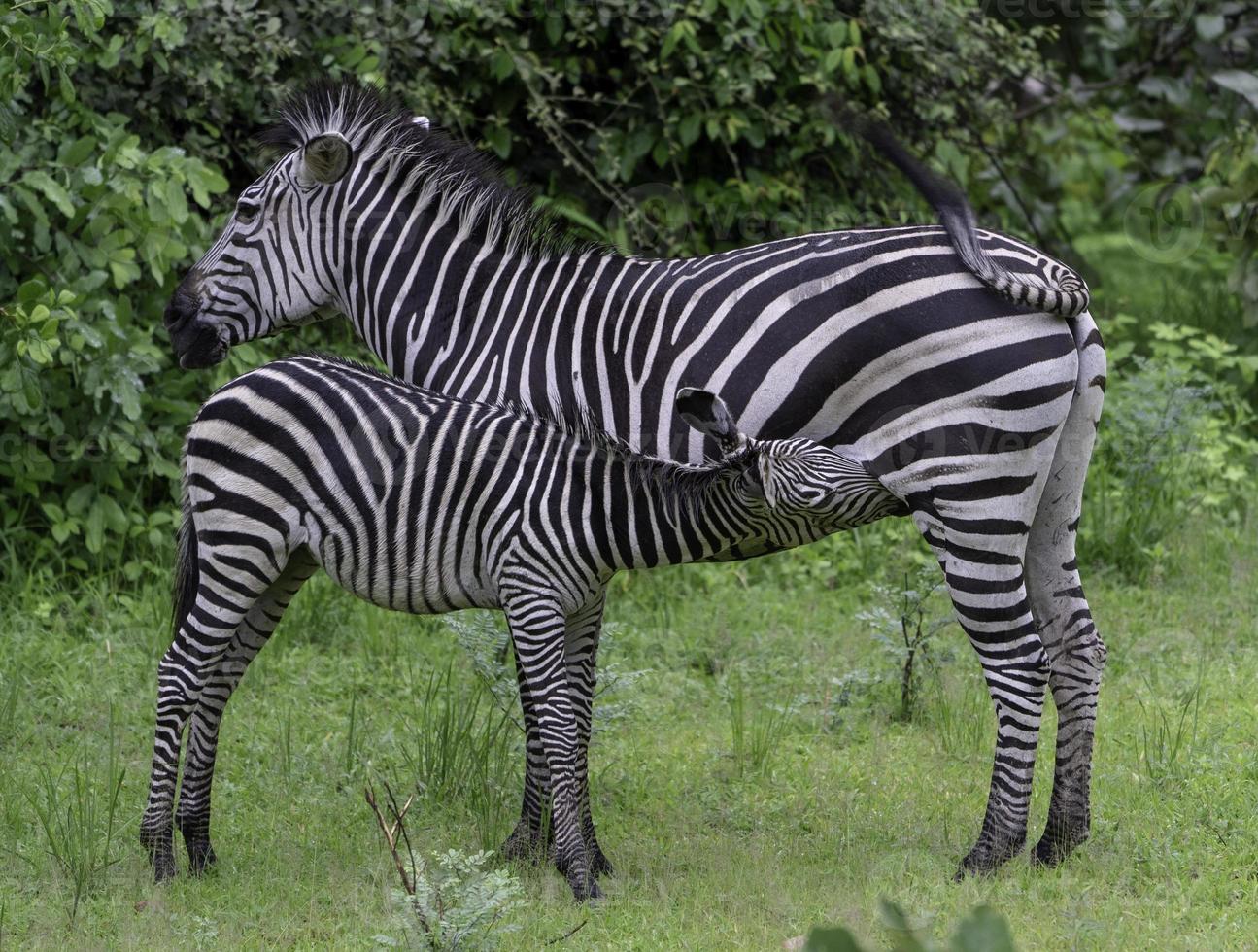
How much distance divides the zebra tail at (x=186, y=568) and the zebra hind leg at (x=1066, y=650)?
10.1 ft

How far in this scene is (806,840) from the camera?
552cm

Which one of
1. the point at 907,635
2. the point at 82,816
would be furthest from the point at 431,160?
the point at 907,635

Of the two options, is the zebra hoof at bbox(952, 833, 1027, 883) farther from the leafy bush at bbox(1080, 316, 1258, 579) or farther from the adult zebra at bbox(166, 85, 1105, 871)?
the leafy bush at bbox(1080, 316, 1258, 579)

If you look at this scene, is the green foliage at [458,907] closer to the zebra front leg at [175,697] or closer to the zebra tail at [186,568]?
the zebra front leg at [175,697]

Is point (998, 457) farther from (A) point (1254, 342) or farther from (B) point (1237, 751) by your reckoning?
(A) point (1254, 342)

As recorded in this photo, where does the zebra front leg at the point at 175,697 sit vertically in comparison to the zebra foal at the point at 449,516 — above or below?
below

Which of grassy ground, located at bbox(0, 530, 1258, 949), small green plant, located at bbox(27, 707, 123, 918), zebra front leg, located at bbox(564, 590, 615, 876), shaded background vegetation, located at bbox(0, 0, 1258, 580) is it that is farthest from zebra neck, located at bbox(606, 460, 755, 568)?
shaded background vegetation, located at bbox(0, 0, 1258, 580)

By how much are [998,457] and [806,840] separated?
67.8 inches

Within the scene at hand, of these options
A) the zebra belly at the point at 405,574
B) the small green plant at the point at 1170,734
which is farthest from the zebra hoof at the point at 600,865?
the small green plant at the point at 1170,734

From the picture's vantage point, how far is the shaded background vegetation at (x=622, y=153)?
23.6 ft

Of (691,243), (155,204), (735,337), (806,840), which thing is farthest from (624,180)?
(806,840)

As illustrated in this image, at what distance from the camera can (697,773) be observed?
624cm

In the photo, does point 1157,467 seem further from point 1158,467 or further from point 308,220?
point 308,220

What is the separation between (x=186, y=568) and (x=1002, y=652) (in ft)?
9.66
